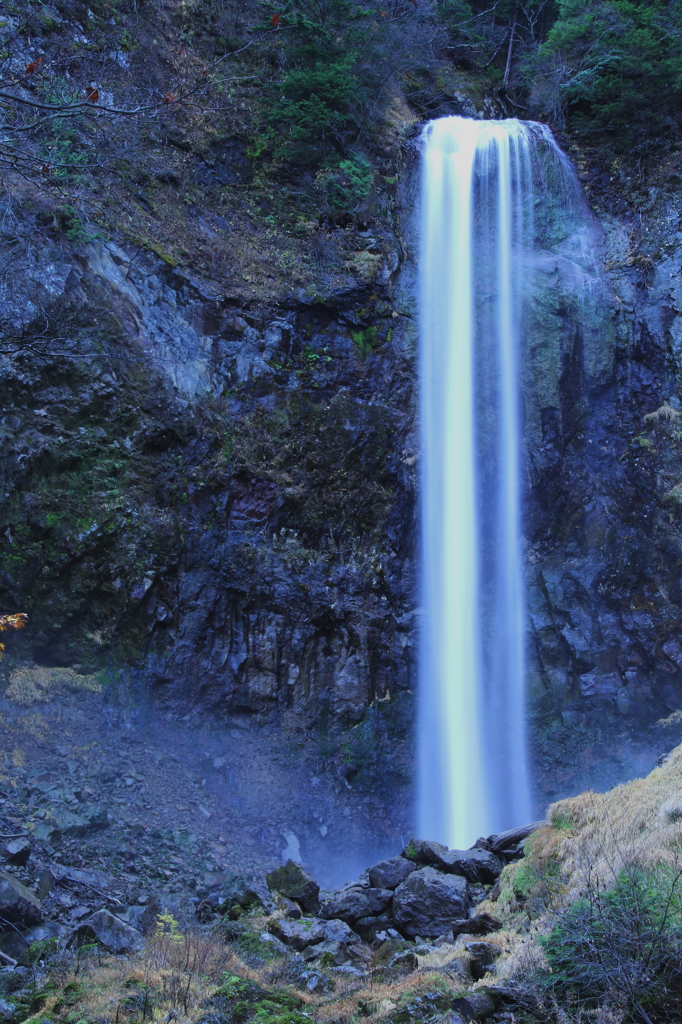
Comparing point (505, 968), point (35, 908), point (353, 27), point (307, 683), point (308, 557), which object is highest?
point (353, 27)

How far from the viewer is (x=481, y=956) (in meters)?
5.49

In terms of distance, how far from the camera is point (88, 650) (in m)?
11.8

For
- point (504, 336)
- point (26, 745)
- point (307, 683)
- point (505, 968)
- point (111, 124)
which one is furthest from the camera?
point (504, 336)

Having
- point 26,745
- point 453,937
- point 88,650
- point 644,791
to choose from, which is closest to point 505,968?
point 453,937

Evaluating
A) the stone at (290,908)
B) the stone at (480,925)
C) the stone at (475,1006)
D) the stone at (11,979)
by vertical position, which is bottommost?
the stone at (475,1006)

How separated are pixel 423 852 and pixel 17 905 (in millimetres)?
4902

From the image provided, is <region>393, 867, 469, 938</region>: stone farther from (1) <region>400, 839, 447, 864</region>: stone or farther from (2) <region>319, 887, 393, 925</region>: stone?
(1) <region>400, 839, 447, 864</region>: stone

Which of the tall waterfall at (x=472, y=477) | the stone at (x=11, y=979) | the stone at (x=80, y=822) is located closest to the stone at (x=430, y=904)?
the stone at (x=11, y=979)

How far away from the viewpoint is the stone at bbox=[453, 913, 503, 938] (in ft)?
21.5

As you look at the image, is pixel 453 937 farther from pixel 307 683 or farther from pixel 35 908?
pixel 307 683

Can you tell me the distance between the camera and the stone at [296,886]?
335 inches

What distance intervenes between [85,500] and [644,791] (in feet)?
31.3

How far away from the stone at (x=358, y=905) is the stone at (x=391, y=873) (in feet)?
0.50

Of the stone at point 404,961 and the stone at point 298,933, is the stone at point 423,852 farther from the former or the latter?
the stone at point 404,961
